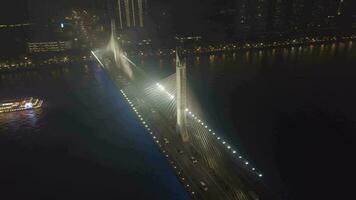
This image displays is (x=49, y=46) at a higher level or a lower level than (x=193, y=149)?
higher

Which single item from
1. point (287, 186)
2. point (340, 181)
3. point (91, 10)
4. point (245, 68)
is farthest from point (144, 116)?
point (91, 10)

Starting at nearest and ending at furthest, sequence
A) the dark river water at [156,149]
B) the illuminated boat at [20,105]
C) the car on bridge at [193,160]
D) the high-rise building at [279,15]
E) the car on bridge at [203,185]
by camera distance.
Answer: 1. the car on bridge at [203,185]
2. the car on bridge at [193,160]
3. the dark river water at [156,149]
4. the illuminated boat at [20,105]
5. the high-rise building at [279,15]

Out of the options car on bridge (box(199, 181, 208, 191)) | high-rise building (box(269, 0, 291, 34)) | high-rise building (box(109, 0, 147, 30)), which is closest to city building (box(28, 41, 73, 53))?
high-rise building (box(109, 0, 147, 30))

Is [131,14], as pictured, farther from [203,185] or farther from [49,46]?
[203,185]

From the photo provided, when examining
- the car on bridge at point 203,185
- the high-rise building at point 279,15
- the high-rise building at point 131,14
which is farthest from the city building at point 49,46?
the car on bridge at point 203,185

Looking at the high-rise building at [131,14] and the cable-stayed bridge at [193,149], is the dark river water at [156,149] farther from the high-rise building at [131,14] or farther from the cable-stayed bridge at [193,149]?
the high-rise building at [131,14]

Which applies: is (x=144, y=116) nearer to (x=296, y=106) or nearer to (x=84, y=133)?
(x=84, y=133)

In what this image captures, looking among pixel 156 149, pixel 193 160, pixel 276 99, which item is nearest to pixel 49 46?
pixel 276 99
